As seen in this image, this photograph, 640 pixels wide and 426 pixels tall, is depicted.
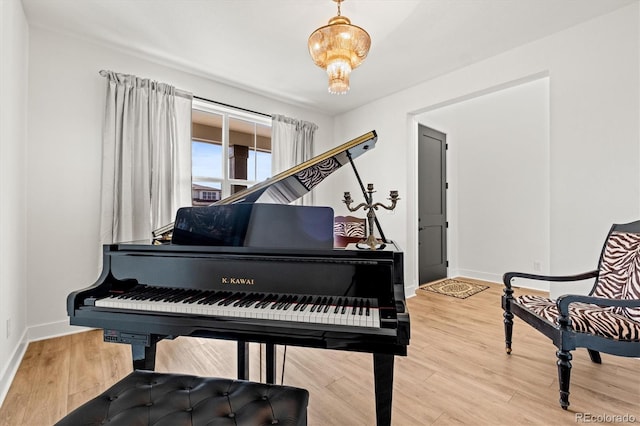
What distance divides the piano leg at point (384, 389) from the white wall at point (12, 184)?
7.12 feet

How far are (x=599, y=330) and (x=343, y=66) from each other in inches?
90.1

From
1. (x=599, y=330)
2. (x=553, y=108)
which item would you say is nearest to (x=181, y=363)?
(x=599, y=330)

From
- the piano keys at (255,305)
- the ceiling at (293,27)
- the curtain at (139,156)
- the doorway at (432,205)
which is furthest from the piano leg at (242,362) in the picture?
the doorway at (432,205)

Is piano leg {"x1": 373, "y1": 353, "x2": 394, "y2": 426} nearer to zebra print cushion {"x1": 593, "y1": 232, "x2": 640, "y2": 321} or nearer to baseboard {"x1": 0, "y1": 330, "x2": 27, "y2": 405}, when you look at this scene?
zebra print cushion {"x1": 593, "y1": 232, "x2": 640, "y2": 321}

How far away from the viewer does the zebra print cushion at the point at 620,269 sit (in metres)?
1.85

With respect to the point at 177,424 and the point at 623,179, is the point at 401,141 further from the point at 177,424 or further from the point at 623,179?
the point at 177,424

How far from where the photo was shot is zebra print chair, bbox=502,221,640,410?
156 centimetres

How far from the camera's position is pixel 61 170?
256cm

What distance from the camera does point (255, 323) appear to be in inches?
44.3

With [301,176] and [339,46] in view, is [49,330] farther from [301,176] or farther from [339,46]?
[339,46]

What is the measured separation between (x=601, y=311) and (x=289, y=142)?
11.9 feet

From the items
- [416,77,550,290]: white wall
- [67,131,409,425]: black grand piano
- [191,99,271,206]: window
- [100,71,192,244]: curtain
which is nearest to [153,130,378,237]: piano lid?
[67,131,409,425]: black grand piano

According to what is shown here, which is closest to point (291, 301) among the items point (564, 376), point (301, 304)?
point (301, 304)

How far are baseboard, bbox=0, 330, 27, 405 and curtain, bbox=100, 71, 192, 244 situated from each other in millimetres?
954
